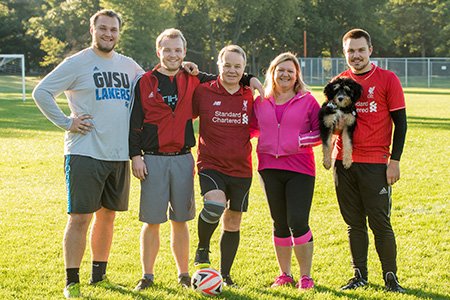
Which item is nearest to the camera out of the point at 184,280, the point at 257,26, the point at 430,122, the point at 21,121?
the point at 184,280

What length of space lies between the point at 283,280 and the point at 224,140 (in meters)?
1.22

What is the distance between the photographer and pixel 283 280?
5164mm

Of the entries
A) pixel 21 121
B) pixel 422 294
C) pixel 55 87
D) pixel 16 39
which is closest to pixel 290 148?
pixel 422 294

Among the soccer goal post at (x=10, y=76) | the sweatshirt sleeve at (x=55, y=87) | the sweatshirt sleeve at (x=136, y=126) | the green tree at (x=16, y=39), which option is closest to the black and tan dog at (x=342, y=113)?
the sweatshirt sleeve at (x=136, y=126)

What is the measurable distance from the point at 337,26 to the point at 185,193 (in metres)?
59.3

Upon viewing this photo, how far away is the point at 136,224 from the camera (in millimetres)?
7402

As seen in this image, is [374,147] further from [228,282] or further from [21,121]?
[21,121]

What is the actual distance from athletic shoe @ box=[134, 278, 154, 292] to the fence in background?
141ft

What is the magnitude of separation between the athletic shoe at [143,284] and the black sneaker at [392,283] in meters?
1.83

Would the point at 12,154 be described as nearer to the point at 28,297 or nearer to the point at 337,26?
the point at 28,297

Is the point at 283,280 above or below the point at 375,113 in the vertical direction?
below

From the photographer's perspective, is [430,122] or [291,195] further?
[430,122]

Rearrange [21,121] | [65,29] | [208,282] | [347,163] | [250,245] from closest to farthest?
[208,282] < [347,163] < [250,245] < [21,121] < [65,29]

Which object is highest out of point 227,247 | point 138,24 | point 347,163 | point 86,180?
point 138,24
